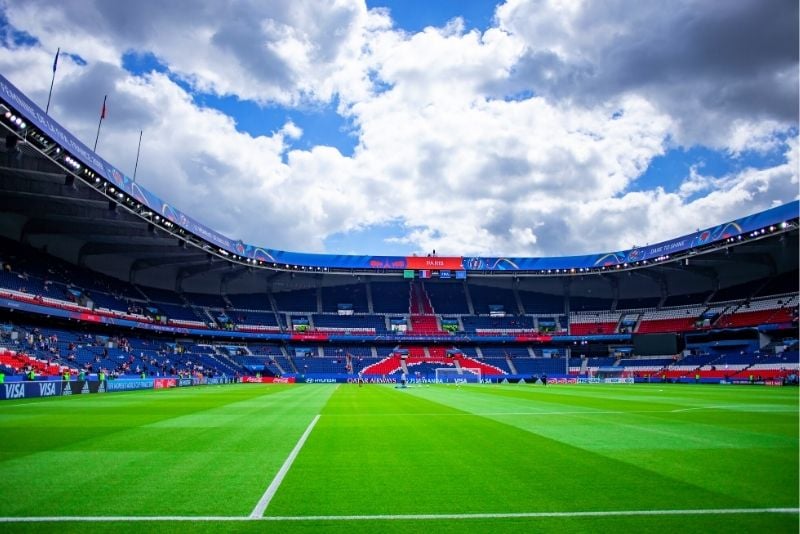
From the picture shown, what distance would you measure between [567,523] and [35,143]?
34160 millimetres

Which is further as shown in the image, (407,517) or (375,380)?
(375,380)

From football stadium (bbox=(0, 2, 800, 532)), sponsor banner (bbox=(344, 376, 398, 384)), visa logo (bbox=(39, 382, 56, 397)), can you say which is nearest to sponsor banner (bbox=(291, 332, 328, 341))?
football stadium (bbox=(0, 2, 800, 532))

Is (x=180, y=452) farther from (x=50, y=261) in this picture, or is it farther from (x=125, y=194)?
(x=50, y=261)

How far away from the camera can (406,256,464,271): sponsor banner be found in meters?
75.9

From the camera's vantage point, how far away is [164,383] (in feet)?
145

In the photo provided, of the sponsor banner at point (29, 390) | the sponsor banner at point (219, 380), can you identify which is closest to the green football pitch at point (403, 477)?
the sponsor banner at point (29, 390)

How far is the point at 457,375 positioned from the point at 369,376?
11.9 metres

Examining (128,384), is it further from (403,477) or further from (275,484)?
(403,477)

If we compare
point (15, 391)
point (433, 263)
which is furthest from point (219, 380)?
point (433, 263)

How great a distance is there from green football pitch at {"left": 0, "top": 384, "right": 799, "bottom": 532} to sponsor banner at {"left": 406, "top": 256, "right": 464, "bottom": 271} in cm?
6115

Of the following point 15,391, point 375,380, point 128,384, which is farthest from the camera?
point 375,380

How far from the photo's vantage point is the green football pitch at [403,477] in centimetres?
562

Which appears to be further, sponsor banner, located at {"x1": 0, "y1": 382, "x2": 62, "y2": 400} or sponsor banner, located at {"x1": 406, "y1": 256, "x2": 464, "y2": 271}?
sponsor banner, located at {"x1": 406, "y1": 256, "x2": 464, "y2": 271}

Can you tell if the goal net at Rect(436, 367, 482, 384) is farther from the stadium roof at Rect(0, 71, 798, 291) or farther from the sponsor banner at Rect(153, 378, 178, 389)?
the sponsor banner at Rect(153, 378, 178, 389)
